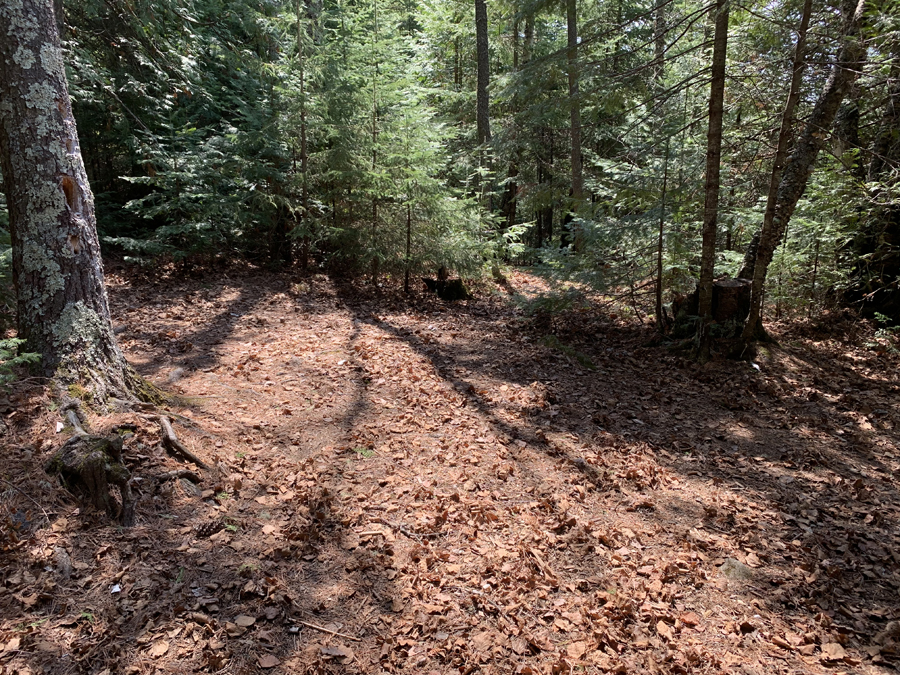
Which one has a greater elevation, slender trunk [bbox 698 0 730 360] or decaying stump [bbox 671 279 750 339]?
slender trunk [bbox 698 0 730 360]

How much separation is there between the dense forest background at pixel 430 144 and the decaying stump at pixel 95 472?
261 inches

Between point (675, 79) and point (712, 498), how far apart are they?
29.1ft

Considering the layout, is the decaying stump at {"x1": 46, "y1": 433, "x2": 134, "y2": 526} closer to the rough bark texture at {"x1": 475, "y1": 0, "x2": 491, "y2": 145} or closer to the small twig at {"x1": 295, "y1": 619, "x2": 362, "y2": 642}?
the small twig at {"x1": 295, "y1": 619, "x2": 362, "y2": 642}

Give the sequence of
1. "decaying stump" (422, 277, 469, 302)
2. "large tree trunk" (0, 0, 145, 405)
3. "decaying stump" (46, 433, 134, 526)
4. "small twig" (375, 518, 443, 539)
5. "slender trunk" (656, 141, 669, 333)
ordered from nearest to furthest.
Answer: "decaying stump" (46, 433, 134, 526) → "large tree trunk" (0, 0, 145, 405) → "small twig" (375, 518, 443, 539) → "slender trunk" (656, 141, 669, 333) → "decaying stump" (422, 277, 469, 302)

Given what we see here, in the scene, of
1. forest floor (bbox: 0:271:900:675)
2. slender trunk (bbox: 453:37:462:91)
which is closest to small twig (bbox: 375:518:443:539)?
forest floor (bbox: 0:271:900:675)

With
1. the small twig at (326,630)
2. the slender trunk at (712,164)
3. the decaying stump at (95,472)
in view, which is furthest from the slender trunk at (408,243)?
the small twig at (326,630)

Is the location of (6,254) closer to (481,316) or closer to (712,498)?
(712,498)

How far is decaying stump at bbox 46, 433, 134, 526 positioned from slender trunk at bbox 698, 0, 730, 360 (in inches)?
312

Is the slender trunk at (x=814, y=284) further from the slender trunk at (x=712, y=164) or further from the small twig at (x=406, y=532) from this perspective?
the small twig at (x=406, y=532)

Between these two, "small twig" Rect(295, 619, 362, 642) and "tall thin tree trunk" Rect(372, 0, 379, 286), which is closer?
"small twig" Rect(295, 619, 362, 642)

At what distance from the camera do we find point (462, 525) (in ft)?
13.8

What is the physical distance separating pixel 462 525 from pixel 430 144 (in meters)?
9.29

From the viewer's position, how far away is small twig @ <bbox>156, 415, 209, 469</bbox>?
410 centimetres

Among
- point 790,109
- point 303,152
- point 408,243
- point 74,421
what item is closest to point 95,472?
point 74,421
